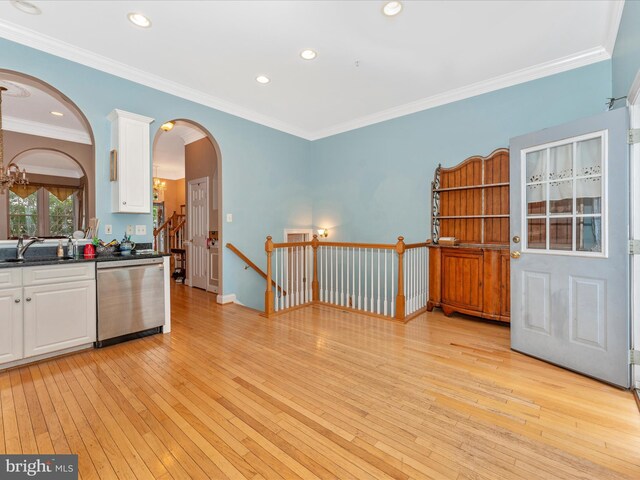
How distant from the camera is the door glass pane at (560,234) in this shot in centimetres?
265

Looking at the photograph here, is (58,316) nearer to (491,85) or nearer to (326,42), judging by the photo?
(326,42)

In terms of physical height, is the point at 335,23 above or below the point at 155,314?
above

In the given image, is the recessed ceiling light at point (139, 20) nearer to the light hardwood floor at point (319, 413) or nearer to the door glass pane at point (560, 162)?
the light hardwood floor at point (319, 413)

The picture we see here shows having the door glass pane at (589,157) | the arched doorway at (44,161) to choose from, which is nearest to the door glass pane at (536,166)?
the door glass pane at (589,157)

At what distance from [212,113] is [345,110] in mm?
2179

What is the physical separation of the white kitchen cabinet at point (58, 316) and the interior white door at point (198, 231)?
3.04 metres

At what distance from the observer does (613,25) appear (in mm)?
2914

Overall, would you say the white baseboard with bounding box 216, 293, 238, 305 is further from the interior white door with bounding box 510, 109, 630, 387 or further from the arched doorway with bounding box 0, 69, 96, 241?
the interior white door with bounding box 510, 109, 630, 387

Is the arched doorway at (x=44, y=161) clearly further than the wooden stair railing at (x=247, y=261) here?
No

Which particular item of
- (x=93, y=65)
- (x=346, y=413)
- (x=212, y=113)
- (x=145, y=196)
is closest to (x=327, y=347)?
(x=346, y=413)

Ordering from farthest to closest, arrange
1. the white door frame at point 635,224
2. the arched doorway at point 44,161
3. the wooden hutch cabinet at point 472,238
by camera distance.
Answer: the arched doorway at point 44,161
the wooden hutch cabinet at point 472,238
the white door frame at point 635,224

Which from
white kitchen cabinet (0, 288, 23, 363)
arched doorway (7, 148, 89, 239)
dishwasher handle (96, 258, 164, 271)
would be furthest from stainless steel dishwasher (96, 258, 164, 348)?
arched doorway (7, 148, 89, 239)

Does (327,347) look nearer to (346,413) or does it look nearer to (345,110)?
(346,413)

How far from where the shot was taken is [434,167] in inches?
182
